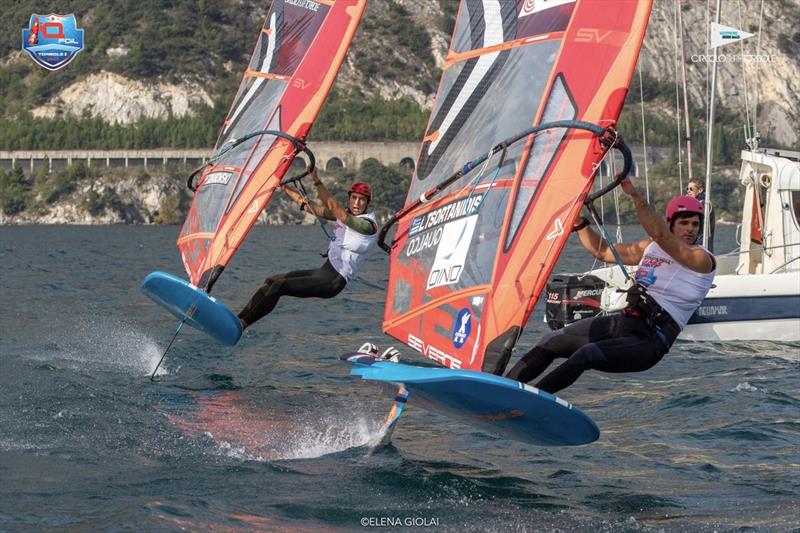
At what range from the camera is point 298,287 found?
11898 mm

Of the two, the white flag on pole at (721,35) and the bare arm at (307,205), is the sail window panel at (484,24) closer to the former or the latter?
the bare arm at (307,205)

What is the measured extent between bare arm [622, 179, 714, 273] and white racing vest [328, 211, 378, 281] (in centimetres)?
435

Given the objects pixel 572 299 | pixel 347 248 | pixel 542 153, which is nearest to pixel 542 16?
pixel 542 153

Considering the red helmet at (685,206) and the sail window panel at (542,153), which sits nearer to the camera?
the red helmet at (685,206)

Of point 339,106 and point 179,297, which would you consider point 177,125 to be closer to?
point 339,106

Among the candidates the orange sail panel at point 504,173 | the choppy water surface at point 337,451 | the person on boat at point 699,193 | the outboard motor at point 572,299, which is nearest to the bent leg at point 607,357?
the orange sail panel at point 504,173

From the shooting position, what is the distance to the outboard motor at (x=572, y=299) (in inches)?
647

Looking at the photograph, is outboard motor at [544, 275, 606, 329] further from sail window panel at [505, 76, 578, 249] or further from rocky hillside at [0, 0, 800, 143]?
rocky hillside at [0, 0, 800, 143]

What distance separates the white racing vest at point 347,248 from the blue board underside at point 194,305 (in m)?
1.11

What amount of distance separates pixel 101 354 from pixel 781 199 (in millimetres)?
9648

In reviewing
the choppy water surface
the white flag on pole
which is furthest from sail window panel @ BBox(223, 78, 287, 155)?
the white flag on pole

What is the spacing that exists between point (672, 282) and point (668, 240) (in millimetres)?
448

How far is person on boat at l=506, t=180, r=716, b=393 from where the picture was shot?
304 inches

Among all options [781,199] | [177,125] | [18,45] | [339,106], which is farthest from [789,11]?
[781,199]
